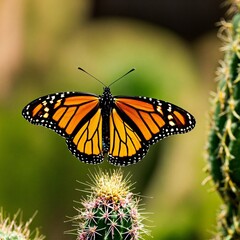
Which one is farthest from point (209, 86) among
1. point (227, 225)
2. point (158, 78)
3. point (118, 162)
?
point (118, 162)

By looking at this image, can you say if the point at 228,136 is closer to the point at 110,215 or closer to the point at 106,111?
the point at 106,111

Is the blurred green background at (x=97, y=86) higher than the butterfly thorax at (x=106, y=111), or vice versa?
the blurred green background at (x=97, y=86)

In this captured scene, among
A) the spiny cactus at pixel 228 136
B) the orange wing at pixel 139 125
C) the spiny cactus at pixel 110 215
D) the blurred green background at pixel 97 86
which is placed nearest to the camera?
the spiny cactus at pixel 110 215

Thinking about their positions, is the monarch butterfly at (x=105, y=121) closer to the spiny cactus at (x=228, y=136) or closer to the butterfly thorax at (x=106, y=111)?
the butterfly thorax at (x=106, y=111)

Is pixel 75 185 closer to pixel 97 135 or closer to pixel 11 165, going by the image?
pixel 11 165

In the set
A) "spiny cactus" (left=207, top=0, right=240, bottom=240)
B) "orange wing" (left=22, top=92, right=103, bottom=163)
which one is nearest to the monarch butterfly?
"orange wing" (left=22, top=92, right=103, bottom=163)

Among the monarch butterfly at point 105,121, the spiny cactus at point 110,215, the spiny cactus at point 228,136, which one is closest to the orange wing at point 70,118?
the monarch butterfly at point 105,121

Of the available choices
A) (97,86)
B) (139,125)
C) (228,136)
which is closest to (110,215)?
(139,125)

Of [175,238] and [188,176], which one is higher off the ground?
[188,176]
